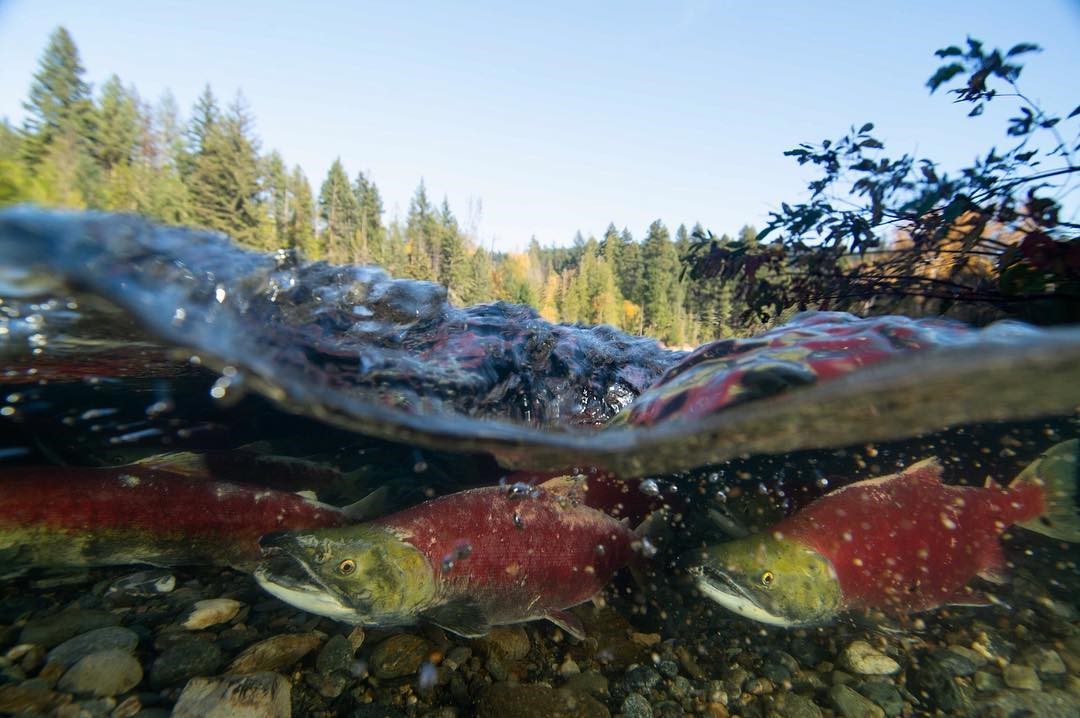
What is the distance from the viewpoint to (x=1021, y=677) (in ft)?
9.00

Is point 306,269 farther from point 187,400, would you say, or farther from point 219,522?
point 219,522

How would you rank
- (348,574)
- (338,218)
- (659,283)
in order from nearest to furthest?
(348,574), (659,283), (338,218)

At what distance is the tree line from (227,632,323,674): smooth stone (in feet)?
15.0

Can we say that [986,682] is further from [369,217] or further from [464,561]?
[369,217]

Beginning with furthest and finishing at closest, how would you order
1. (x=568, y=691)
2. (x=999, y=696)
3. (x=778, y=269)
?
(x=778, y=269) → (x=999, y=696) → (x=568, y=691)

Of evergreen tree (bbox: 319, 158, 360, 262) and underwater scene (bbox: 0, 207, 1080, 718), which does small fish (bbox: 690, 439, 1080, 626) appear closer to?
underwater scene (bbox: 0, 207, 1080, 718)

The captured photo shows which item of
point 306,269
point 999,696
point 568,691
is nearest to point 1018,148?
point 999,696

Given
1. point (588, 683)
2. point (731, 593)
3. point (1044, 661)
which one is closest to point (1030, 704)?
point (1044, 661)

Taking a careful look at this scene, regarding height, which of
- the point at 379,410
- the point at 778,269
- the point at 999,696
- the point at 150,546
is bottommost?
the point at 999,696

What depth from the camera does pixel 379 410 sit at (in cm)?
302

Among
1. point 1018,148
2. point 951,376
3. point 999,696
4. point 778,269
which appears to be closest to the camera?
point 951,376

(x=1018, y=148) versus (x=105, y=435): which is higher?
(x=1018, y=148)

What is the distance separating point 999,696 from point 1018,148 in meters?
3.66

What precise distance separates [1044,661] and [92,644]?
5.24m
